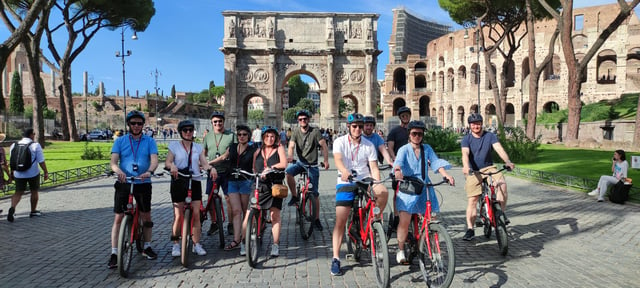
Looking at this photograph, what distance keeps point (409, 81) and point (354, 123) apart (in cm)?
5584

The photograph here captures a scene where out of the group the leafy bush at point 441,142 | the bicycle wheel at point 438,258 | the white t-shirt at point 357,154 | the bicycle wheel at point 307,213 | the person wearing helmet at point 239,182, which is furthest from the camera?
the leafy bush at point 441,142

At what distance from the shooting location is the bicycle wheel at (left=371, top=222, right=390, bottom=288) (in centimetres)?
400

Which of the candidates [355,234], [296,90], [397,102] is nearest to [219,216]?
[355,234]

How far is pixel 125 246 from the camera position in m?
4.61

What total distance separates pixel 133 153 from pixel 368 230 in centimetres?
268

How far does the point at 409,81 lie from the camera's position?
58781 mm

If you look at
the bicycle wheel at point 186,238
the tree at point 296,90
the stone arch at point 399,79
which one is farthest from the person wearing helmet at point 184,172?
the tree at point 296,90

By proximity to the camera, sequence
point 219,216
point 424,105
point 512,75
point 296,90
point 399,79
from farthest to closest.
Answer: point 296,90 → point 399,79 → point 424,105 → point 512,75 → point 219,216

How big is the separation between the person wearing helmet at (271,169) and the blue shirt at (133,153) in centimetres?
120

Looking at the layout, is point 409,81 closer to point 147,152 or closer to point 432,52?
point 432,52

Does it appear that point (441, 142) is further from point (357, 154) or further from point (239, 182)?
point (357, 154)

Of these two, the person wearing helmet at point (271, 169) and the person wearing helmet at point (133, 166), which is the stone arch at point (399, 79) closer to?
the person wearing helmet at point (271, 169)

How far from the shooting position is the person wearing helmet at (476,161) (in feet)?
18.9

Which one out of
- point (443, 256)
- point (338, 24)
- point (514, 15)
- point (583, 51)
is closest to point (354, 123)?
point (443, 256)
